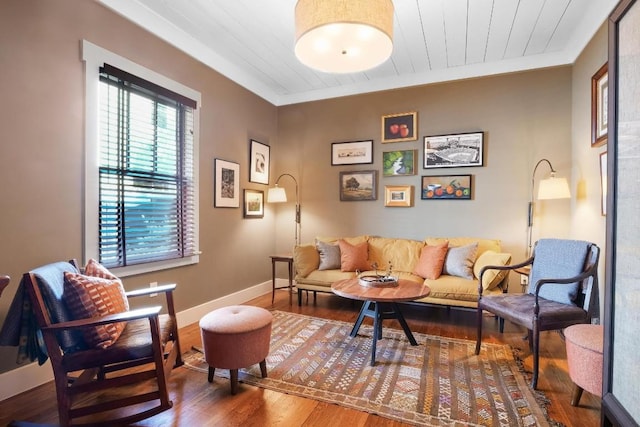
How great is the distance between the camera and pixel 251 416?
1872mm

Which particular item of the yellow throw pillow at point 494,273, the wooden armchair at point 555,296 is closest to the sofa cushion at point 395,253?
the yellow throw pillow at point 494,273

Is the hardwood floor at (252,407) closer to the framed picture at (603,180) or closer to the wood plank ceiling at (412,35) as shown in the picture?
the framed picture at (603,180)

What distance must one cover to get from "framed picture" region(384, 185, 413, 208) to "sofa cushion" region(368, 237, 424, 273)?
493 millimetres

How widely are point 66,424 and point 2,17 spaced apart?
8.02 feet

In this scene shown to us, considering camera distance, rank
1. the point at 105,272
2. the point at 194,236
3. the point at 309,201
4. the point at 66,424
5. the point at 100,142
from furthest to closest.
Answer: the point at 309,201
the point at 194,236
the point at 100,142
the point at 105,272
the point at 66,424

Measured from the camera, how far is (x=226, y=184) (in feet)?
12.8

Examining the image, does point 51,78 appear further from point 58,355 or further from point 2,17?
point 58,355

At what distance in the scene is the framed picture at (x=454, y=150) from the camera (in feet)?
13.0

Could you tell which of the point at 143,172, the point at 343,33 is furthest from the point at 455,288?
the point at 143,172

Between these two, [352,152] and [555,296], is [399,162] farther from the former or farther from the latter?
[555,296]

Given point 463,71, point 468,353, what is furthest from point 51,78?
point 463,71

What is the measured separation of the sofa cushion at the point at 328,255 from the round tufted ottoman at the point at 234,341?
1883 mm

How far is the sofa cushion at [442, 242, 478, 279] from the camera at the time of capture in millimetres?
3480

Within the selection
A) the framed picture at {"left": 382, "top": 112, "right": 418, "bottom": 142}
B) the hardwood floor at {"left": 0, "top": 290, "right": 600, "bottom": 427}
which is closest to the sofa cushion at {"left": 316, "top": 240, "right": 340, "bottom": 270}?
the framed picture at {"left": 382, "top": 112, "right": 418, "bottom": 142}
